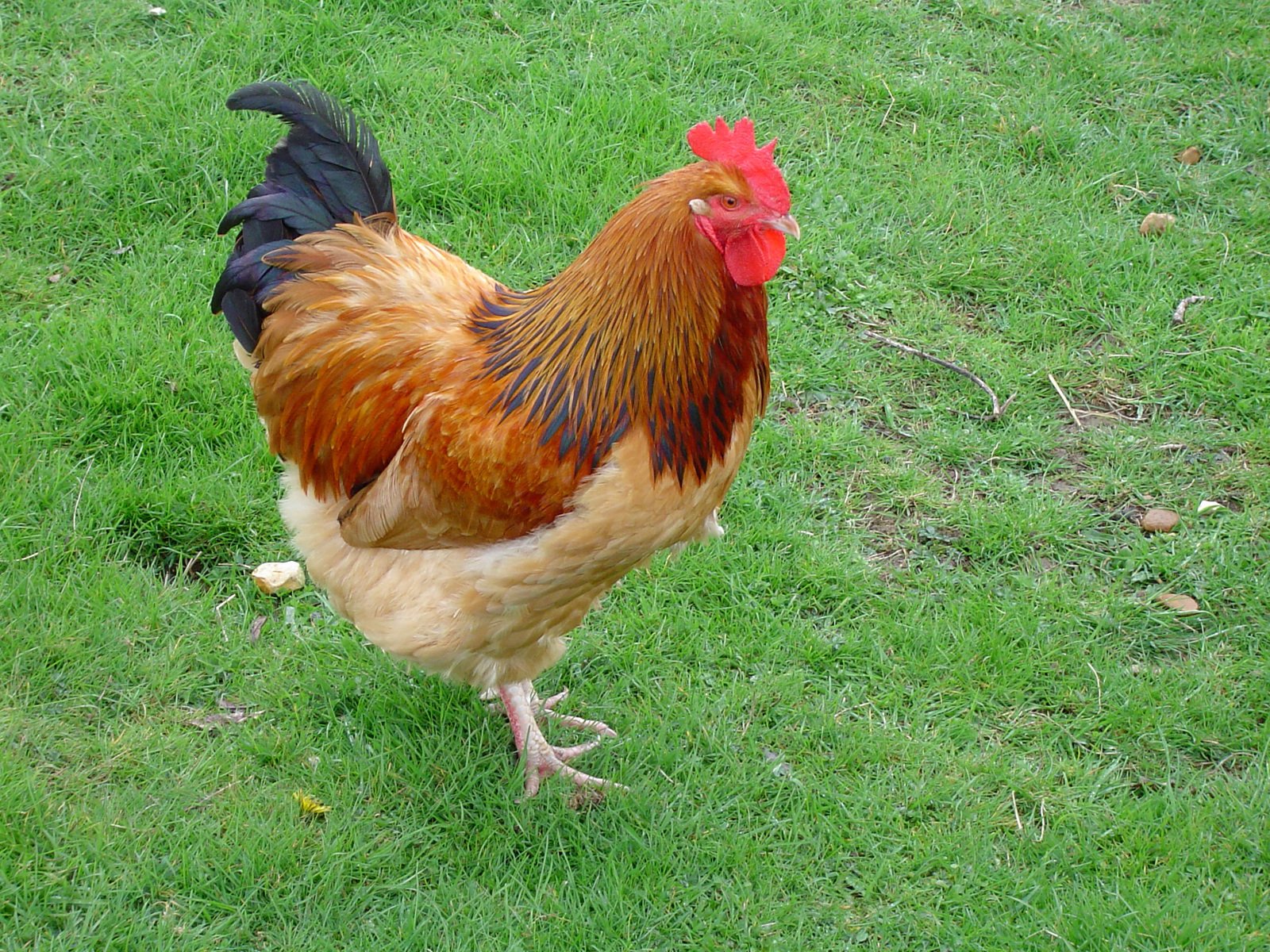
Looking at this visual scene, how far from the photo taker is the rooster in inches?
117

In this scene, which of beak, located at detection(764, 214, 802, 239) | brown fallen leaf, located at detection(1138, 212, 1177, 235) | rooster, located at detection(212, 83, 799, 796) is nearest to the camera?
beak, located at detection(764, 214, 802, 239)

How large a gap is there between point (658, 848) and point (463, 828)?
632 millimetres

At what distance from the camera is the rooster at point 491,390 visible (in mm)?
2969

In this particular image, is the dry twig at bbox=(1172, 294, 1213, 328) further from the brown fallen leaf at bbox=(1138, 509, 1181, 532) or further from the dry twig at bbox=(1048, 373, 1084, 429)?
the brown fallen leaf at bbox=(1138, 509, 1181, 532)

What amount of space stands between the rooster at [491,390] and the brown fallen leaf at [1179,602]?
186 cm

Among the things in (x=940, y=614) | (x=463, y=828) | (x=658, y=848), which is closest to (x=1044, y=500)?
(x=940, y=614)

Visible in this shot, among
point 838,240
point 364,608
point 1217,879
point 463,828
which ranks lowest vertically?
point 463,828

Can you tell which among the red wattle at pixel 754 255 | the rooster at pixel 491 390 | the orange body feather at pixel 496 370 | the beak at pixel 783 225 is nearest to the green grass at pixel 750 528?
the rooster at pixel 491 390

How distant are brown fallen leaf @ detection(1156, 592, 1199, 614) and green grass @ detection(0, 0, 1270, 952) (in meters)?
0.04

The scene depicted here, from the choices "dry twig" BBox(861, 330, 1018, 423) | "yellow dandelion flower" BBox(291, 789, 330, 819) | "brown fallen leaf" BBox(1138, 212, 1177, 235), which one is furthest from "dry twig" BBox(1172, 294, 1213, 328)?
"yellow dandelion flower" BBox(291, 789, 330, 819)

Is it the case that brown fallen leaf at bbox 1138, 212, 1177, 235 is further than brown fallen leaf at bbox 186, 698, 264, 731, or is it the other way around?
brown fallen leaf at bbox 1138, 212, 1177, 235

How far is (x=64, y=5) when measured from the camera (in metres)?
5.95

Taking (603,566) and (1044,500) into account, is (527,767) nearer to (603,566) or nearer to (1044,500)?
(603,566)

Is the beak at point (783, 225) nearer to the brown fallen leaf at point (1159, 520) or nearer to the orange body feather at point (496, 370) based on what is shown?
the orange body feather at point (496, 370)
